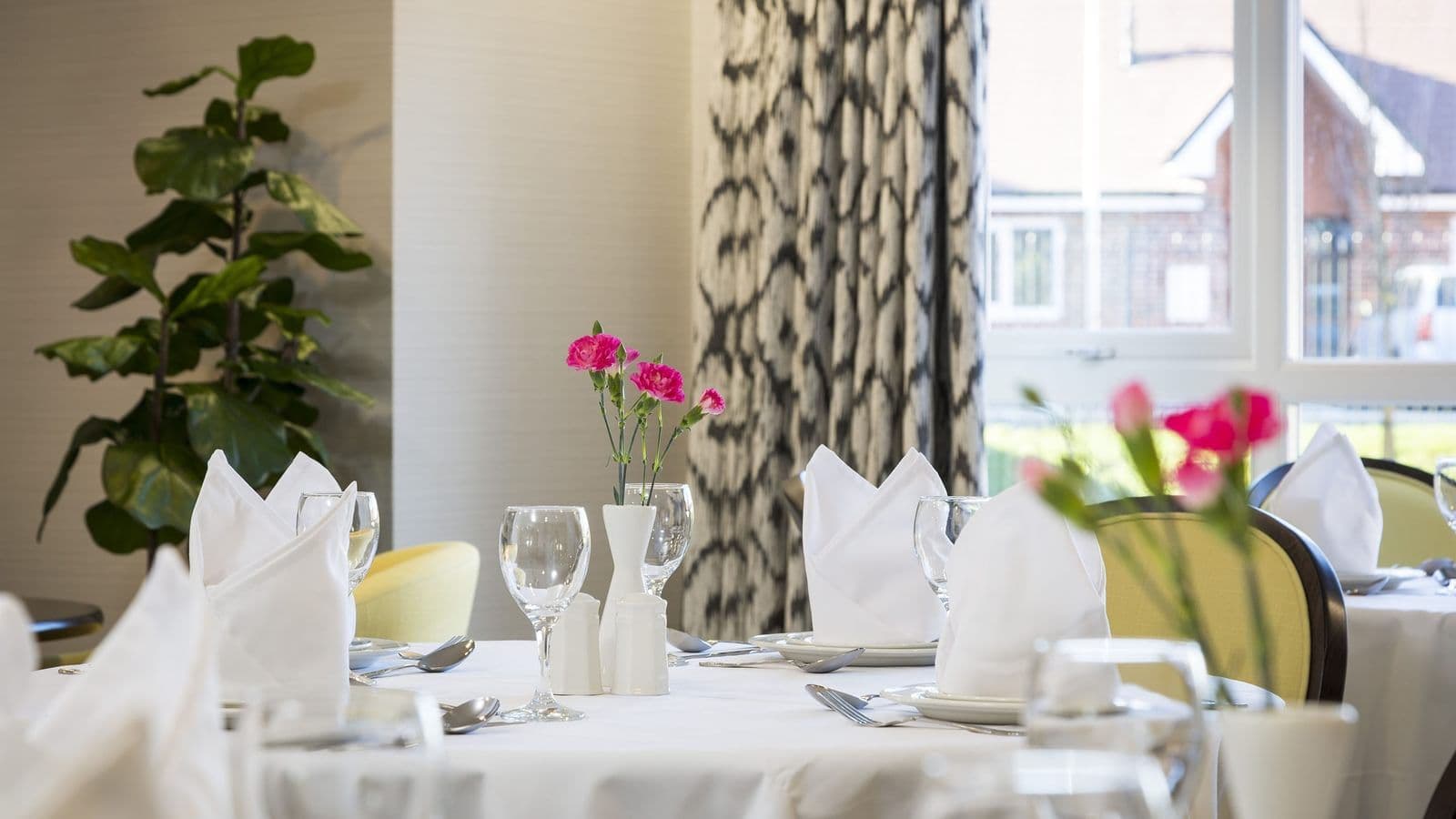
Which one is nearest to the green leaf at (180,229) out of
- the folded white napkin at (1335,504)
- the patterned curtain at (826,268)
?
the patterned curtain at (826,268)

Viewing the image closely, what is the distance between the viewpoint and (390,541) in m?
A: 4.04

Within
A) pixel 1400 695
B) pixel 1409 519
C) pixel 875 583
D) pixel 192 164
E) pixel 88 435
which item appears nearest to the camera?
pixel 875 583

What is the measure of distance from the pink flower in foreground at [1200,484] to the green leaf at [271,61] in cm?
358

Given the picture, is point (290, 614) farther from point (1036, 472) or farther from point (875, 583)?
point (1036, 472)

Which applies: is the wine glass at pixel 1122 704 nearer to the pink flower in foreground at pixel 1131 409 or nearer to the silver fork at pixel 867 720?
the pink flower in foreground at pixel 1131 409

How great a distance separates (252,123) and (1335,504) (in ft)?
9.02

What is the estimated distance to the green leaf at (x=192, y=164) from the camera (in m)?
3.80

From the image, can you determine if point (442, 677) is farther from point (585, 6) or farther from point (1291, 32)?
point (1291, 32)

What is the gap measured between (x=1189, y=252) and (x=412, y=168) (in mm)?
2128

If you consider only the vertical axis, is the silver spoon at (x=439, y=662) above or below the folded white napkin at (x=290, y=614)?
below

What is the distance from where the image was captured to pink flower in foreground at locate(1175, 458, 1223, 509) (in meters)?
0.63

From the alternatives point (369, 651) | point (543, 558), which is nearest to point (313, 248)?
point (369, 651)

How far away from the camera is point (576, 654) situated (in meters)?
1.58

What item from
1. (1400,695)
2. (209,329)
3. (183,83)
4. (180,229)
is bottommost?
(1400,695)
